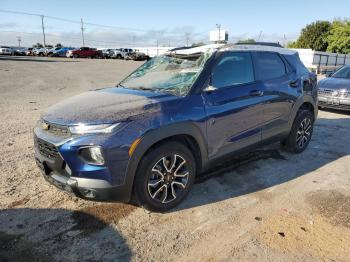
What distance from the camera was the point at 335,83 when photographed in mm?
9766

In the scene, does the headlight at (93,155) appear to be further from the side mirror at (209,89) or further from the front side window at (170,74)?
the side mirror at (209,89)

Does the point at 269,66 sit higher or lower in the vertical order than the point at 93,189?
higher

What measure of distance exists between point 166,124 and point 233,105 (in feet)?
3.59

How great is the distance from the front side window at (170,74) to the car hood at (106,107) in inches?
7.7

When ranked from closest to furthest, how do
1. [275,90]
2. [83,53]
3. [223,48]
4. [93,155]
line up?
[93,155], [223,48], [275,90], [83,53]

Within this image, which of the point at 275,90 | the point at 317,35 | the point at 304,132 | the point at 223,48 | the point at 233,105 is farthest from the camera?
the point at 317,35

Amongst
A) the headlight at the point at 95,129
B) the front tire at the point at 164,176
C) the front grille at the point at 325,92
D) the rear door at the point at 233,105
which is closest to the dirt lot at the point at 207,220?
the front tire at the point at 164,176

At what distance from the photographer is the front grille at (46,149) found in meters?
3.39

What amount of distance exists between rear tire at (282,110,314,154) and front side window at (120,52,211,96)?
2242 mm

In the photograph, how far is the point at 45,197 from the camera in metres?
4.10

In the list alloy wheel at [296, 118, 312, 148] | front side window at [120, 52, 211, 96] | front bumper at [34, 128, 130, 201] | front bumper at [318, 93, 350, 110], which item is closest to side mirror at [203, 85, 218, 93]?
front side window at [120, 52, 211, 96]

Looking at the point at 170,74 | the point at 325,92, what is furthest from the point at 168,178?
the point at 325,92

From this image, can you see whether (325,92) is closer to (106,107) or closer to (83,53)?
(106,107)

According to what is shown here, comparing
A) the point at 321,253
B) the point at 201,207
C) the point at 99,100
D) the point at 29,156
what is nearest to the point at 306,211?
the point at 321,253
